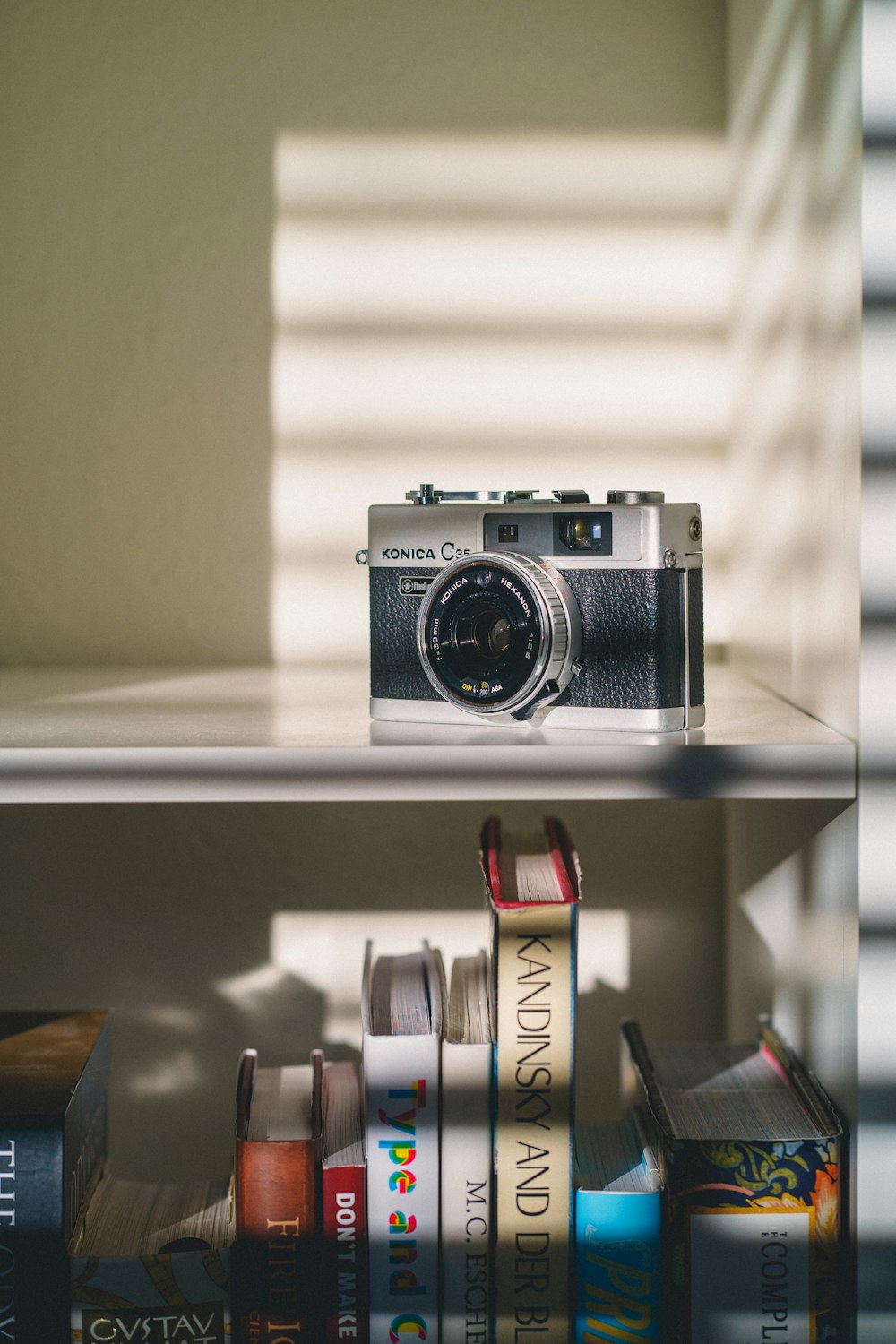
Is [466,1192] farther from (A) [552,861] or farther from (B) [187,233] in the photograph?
(B) [187,233]

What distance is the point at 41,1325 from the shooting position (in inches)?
31.2

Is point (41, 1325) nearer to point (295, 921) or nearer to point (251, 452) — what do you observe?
point (295, 921)

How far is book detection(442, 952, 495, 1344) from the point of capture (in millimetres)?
790

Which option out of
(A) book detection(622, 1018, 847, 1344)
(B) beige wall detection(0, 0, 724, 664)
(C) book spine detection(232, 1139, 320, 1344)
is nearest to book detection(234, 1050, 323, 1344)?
(C) book spine detection(232, 1139, 320, 1344)

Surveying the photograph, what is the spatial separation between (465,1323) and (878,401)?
62 centimetres

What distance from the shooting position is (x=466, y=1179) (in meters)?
0.80

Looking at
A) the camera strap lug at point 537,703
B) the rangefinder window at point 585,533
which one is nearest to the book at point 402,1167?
the camera strap lug at point 537,703

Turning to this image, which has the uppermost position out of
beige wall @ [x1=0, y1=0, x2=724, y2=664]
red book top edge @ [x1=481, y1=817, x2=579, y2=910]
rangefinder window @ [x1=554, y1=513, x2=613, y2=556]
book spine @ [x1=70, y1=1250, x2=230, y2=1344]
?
beige wall @ [x1=0, y1=0, x2=724, y2=664]

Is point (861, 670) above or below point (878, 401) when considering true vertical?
below

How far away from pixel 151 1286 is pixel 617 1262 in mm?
290

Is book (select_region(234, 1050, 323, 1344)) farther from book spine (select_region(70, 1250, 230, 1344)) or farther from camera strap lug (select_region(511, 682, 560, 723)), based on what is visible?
camera strap lug (select_region(511, 682, 560, 723))

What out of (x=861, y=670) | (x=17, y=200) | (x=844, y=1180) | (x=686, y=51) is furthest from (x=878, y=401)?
(x=17, y=200)

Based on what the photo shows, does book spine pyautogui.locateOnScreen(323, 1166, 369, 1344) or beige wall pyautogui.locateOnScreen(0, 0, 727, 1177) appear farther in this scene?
beige wall pyautogui.locateOnScreen(0, 0, 727, 1177)

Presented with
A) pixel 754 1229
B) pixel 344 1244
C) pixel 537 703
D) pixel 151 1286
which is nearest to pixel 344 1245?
pixel 344 1244
